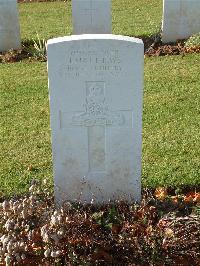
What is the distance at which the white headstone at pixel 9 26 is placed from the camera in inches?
419

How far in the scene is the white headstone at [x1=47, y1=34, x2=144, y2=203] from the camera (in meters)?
4.13

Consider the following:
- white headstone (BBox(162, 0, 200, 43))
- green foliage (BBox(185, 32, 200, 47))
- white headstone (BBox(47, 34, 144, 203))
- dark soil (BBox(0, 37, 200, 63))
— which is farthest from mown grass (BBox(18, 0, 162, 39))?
white headstone (BBox(47, 34, 144, 203))

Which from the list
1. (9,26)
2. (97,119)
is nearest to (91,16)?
(9,26)

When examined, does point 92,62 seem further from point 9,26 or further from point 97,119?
point 9,26

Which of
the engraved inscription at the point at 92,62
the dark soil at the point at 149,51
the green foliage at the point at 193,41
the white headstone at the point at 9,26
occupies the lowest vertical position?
the engraved inscription at the point at 92,62

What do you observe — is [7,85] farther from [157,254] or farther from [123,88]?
[157,254]

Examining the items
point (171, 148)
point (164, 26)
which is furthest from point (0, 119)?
point (164, 26)

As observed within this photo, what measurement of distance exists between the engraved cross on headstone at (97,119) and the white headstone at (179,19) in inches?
277

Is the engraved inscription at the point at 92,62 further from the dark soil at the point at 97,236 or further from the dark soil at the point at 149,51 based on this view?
the dark soil at the point at 149,51

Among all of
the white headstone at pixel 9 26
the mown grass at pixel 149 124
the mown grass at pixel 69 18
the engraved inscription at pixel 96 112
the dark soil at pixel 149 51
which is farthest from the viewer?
the mown grass at pixel 69 18

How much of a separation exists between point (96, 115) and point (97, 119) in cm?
4

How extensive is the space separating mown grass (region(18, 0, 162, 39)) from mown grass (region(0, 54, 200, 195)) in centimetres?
326

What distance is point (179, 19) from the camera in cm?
1108

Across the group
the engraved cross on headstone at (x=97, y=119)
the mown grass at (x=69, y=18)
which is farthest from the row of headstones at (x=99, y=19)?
the engraved cross on headstone at (x=97, y=119)
